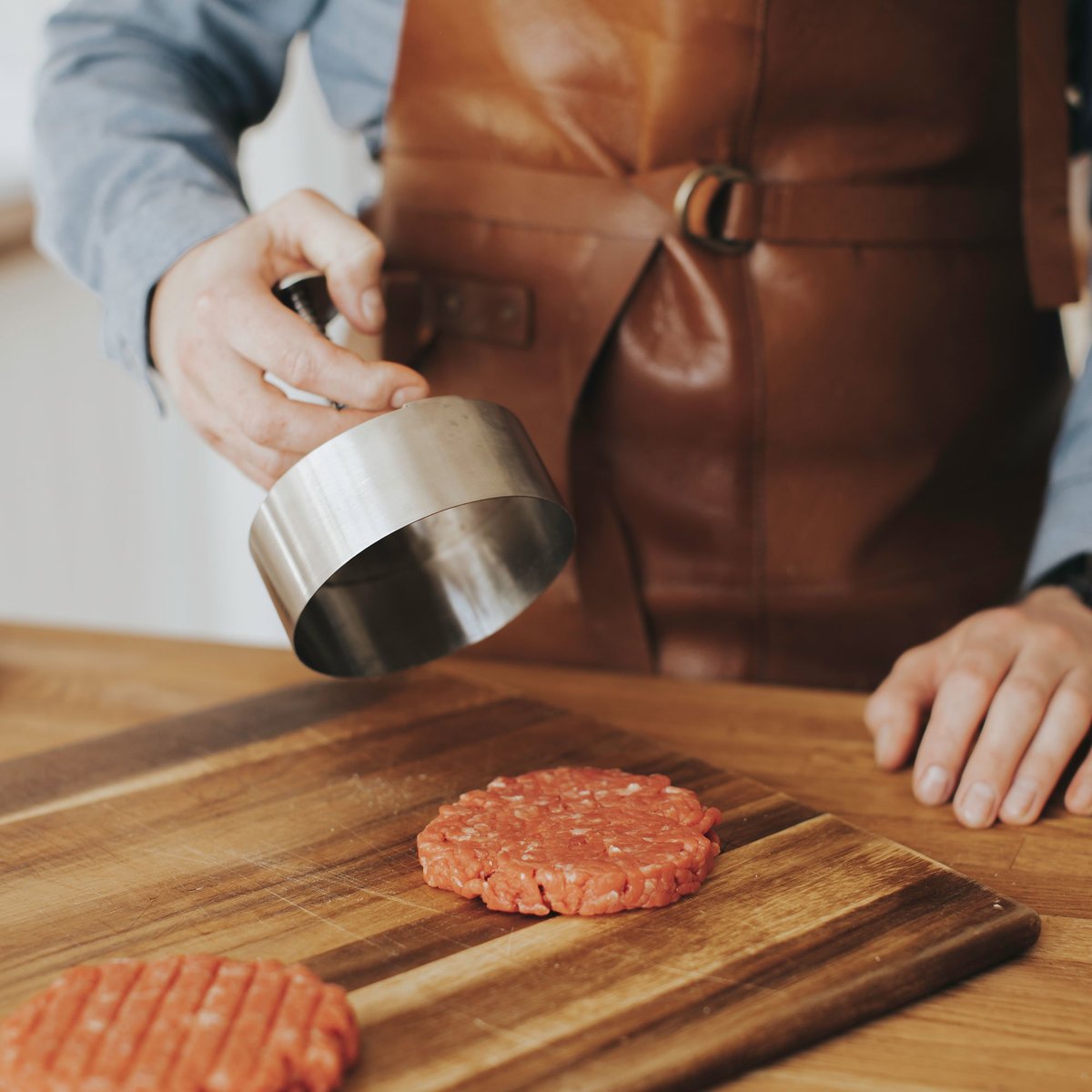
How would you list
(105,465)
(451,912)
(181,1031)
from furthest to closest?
(105,465), (451,912), (181,1031)

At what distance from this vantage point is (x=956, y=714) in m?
0.99

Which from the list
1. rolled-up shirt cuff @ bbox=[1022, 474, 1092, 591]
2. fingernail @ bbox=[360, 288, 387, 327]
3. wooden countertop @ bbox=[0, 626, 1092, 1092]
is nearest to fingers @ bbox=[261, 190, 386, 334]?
fingernail @ bbox=[360, 288, 387, 327]

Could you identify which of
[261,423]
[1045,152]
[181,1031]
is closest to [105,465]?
[261,423]

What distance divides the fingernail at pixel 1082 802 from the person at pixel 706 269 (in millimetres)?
111

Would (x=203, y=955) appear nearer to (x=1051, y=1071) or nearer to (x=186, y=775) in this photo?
(x=186, y=775)

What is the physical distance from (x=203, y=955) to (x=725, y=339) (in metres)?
0.75

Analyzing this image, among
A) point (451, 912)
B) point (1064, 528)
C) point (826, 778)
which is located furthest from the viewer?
point (1064, 528)

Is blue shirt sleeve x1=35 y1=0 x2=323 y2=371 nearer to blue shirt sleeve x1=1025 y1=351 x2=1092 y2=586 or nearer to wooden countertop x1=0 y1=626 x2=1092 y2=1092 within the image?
wooden countertop x1=0 y1=626 x2=1092 y2=1092

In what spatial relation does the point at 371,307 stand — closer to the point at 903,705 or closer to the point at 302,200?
the point at 302,200

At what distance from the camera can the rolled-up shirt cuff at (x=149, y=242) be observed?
46.1 inches

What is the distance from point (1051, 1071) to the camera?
0.66 meters

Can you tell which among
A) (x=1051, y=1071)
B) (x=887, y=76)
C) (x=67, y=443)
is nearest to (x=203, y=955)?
(x=1051, y=1071)

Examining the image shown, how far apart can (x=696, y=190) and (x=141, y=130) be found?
554 mm

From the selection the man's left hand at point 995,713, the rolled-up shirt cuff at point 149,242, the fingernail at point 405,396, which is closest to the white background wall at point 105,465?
the rolled-up shirt cuff at point 149,242
